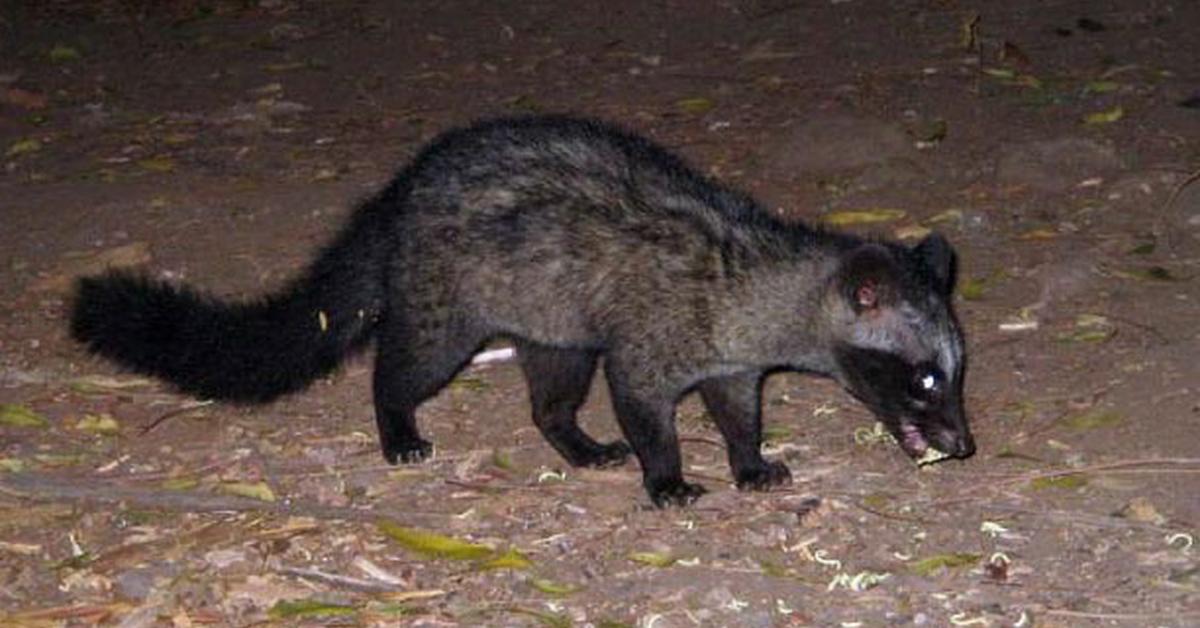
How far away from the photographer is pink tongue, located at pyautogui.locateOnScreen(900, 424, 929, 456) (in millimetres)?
7023

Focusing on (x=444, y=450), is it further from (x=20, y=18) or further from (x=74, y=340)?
(x=20, y=18)

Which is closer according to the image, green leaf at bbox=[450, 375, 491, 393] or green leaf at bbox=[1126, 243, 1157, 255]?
green leaf at bbox=[450, 375, 491, 393]

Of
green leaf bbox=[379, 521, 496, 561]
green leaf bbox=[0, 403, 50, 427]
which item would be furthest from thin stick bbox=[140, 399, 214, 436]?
green leaf bbox=[379, 521, 496, 561]

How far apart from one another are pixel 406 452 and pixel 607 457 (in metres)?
0.73

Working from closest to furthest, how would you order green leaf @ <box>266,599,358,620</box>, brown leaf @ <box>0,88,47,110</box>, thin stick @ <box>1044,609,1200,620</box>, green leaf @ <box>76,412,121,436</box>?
thin stick @ <box>1044,609,1200,620</box> → green leaf @ <box>266,599,358,620</box> → green leaf @ <box>76,412,121,436</box> → brown leaf @ <box>0,88,47,110</box>

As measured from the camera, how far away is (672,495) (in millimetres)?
6996

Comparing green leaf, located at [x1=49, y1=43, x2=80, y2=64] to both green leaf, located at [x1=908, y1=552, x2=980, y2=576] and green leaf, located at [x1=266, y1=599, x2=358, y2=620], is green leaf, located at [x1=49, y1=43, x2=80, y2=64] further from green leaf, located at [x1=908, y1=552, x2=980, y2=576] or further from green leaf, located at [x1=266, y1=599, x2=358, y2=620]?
green leaf, located at [x1=908, y1=552, x2=980, y2=576]

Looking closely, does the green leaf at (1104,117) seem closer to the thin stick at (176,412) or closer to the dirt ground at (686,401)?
the dirt ground at (686,401)

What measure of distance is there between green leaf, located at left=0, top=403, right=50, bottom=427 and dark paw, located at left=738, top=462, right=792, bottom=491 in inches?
108

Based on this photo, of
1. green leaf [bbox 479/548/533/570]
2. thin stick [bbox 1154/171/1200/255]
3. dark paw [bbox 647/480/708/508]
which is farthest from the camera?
thin stick [bbox 1154/171/1200/255]

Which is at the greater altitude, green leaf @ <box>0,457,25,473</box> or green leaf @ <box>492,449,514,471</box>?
green leaf @ <box>0,457,25,473</box>

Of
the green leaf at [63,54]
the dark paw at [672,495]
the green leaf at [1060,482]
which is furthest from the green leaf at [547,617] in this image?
the green leaf at [63,54]

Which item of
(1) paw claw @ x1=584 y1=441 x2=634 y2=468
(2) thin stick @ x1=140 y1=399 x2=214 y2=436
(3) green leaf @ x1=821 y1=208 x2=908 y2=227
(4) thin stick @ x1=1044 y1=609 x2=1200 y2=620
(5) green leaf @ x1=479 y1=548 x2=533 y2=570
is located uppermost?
(2) thin stick @ x1=140 y1=399 x2=214 y2=436

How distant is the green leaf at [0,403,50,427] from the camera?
792 cm
